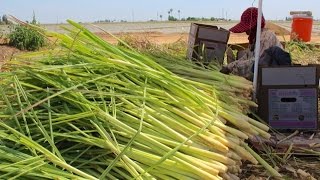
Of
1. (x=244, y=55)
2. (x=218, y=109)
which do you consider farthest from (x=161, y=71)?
(x=244, y=55)

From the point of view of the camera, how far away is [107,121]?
8.05 feet

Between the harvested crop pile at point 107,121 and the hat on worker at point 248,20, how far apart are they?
2343 mm

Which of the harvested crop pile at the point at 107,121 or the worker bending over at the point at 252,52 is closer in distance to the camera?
the harvested crop pile at the point at 107,121

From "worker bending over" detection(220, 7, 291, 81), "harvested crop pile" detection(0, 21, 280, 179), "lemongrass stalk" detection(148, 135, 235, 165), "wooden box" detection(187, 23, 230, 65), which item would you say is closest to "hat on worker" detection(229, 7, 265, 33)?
"worker bending over" detection(220, 7, 291, 81)

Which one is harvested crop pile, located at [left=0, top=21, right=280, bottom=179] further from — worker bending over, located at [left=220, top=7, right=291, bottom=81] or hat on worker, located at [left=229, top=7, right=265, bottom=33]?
hat on worker, located at [left=229, top=7, right=265, bottom=33]

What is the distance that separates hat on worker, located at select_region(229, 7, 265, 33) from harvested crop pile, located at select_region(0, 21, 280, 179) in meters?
2.34

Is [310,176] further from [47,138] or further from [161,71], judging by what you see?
[47,138]

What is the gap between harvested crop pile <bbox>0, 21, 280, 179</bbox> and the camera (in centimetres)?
228

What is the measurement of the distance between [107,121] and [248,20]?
3.14 metres

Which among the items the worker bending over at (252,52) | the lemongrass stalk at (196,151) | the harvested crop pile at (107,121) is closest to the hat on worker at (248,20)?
the worker bending over at (252,52)

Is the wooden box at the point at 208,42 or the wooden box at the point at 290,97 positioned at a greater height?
the wooden box at the point at 208,42

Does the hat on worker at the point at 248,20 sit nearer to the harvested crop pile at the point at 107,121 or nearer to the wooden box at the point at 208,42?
the wooden box at the point at 208,42

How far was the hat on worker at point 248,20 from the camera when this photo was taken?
17.0 ft

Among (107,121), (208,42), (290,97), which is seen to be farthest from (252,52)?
(107,121)
